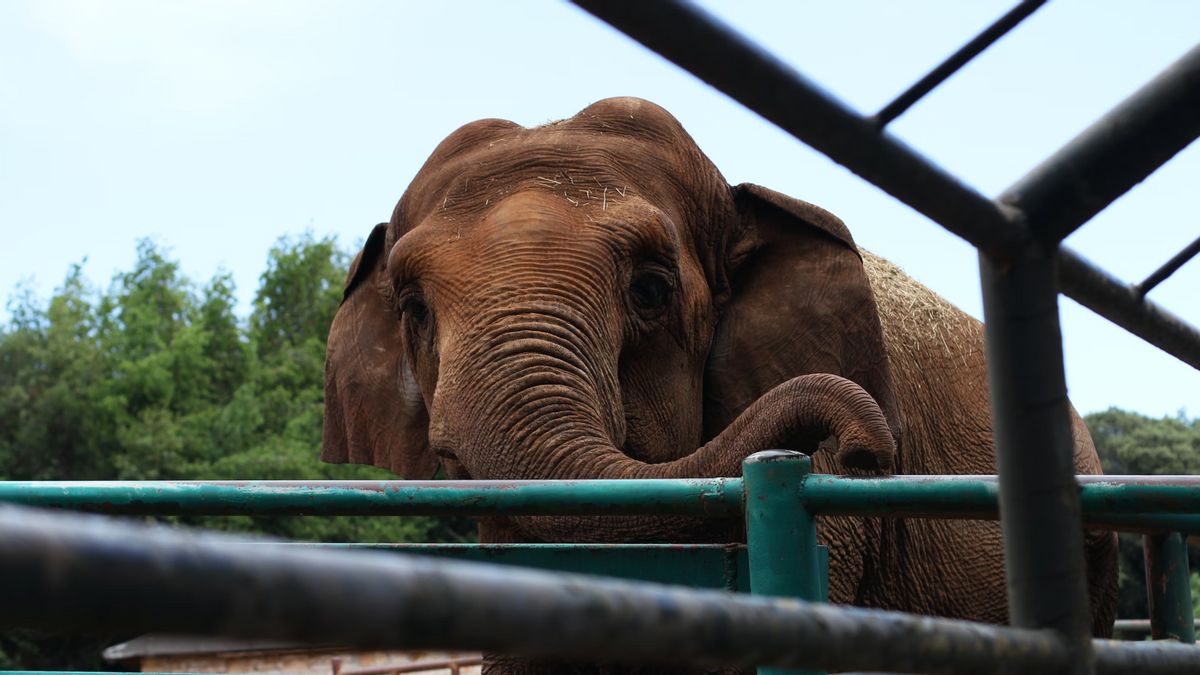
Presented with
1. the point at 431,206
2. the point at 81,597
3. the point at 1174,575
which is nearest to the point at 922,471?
the point at 1174,575

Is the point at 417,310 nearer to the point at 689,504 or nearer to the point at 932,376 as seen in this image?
the point at 932,376

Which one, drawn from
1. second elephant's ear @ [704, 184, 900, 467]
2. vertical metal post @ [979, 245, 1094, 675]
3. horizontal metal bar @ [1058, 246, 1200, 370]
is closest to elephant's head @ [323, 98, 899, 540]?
second elephant's ear @ [704, 184, 900, 467]

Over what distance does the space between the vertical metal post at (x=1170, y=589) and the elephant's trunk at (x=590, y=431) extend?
1.53m

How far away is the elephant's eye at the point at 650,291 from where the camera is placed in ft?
16.3

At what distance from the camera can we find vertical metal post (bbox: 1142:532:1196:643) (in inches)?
172

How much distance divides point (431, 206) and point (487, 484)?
2960mm

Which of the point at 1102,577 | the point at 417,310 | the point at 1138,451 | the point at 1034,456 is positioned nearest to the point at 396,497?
the point at 1034,456

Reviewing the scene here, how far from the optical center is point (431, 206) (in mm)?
5164

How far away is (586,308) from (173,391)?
37.2 metres

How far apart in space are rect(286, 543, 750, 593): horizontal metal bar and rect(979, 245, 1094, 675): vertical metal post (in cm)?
130

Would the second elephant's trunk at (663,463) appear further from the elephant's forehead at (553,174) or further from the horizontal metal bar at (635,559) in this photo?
the elephant's forehead at (553,174)

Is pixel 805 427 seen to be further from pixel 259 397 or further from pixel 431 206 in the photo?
pixel 259 397

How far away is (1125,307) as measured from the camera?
4.27 ft

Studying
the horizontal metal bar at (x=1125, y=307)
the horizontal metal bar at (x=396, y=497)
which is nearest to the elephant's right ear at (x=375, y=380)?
the horizontal metal bar at (x=396, y=497)
